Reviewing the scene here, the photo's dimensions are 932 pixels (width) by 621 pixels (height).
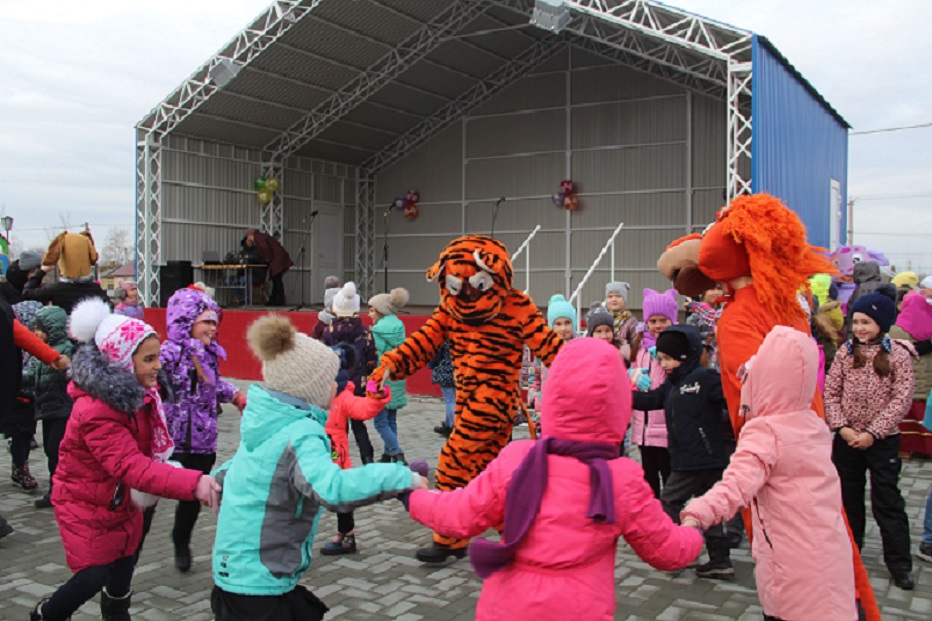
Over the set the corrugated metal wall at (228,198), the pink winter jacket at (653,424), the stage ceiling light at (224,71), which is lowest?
the pink winter jacket at (653,424)

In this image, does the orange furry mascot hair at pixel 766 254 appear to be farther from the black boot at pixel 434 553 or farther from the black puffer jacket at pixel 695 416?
the black boot at pixel 434 553

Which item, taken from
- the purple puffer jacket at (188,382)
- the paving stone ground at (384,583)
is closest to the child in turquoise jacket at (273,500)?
the paving stone ground at (384,583)

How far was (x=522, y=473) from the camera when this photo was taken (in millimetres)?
2498

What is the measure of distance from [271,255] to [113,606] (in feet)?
58.0

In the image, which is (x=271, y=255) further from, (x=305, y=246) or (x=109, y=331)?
(x=109, y=331)

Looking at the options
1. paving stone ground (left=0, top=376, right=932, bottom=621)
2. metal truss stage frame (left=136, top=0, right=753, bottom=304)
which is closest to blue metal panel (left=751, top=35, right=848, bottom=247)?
metal truss stage frame (left=136, top=0, right=753, bottom=304)

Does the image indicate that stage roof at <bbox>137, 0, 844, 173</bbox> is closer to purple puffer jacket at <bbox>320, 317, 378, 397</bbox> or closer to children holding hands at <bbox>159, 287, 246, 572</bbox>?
purple puffer jacket at <bbox>320, 317, 378, 397</bbox>

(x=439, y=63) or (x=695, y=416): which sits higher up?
(x=439, y=63)

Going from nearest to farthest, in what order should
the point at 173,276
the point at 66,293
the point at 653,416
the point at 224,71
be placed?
the point at 653,416 → the point at 66,293 → the point at 224,71 → the point at 173,276

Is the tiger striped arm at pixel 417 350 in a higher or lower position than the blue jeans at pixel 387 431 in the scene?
higher

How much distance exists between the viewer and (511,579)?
2512mm

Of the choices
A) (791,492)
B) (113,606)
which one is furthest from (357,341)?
(791,492)

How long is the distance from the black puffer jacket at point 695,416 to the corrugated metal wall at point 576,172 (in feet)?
50.4

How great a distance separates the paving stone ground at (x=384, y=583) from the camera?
4383 mm
